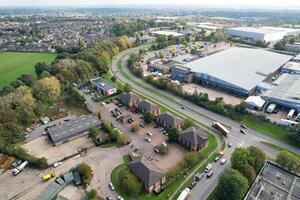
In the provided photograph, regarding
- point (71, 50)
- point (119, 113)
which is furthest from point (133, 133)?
point (71, 50)

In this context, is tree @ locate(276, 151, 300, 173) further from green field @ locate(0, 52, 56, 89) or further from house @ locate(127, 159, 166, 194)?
green field @ locate(0, 52, 56, 89)

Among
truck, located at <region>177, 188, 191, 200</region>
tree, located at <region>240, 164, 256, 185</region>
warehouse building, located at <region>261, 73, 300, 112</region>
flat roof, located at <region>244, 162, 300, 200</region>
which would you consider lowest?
truck, located at <region>177, 188, 191, 200</region>

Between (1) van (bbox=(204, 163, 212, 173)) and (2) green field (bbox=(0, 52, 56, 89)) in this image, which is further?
(2) green field (bbox=(0, 52, 56, 89))

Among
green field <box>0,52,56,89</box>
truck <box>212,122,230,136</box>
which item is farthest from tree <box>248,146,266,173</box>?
green field <box>0,52,56,89</box>

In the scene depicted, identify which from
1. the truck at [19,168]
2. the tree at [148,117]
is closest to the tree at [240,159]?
the tree at [148,117]

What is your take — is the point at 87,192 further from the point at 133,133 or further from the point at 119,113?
the point at 119,113

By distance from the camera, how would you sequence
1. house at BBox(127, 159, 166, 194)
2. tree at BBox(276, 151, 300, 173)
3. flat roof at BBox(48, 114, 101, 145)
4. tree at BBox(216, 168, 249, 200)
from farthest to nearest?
1. flat roof at BBox(48, 114, 101, 145)
2. tree at BBox(276, 151, 300, 173)
3. house at BBox(127, 159, 166, 194)
4. tree at BBox(216, 168, 249, 200)

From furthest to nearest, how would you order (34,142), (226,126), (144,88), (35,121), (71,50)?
(71,50), (144,88), (35,121), (226,126), (34,142)
